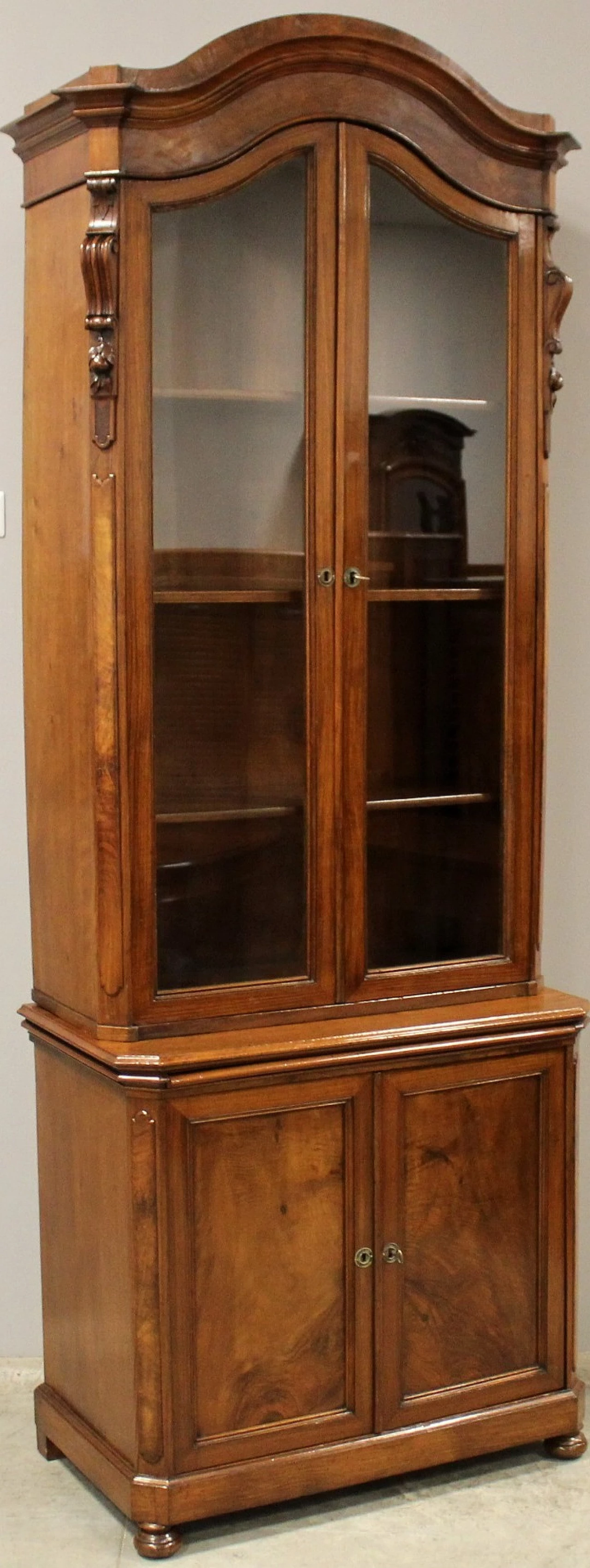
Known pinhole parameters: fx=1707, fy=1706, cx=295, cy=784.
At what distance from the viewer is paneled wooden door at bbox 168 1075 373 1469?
2.47 m

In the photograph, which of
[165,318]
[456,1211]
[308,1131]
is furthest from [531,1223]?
[165,318]

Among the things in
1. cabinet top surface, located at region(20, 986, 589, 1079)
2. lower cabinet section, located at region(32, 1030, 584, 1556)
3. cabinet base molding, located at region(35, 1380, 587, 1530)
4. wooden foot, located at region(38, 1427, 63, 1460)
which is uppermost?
cabinet top surface, located at region(20, 986, 589, 1079)

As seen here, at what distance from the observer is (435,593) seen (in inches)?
105

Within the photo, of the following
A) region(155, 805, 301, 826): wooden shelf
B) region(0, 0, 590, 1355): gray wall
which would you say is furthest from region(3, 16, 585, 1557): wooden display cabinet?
region(0, 0, 590, 1355): gray wall

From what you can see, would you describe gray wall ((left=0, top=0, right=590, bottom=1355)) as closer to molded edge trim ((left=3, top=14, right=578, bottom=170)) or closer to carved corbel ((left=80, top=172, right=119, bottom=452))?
molded edge trim ((left=3, top=14, right=578, bottom=170))

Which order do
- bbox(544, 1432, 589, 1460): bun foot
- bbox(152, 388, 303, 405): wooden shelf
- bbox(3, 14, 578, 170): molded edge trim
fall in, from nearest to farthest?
bbox(3, 14, 578, 170): molded edge trim < bbox(152, 388, 303, 405): wooden shelf < bbox(544, 1432, 589, 1460): bun foot

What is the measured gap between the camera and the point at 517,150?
2.63m

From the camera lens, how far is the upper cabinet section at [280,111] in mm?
2352

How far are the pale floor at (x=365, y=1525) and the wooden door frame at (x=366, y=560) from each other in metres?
0.79

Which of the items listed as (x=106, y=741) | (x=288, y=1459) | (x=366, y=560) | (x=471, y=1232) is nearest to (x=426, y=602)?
(x=366, y=560)

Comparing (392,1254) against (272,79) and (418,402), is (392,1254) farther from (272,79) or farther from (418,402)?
(272,79)

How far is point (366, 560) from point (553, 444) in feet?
2.14

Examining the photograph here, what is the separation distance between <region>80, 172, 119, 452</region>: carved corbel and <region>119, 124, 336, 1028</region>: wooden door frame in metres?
0.02

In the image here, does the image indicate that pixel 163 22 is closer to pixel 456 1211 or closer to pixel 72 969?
pixel 72 969
